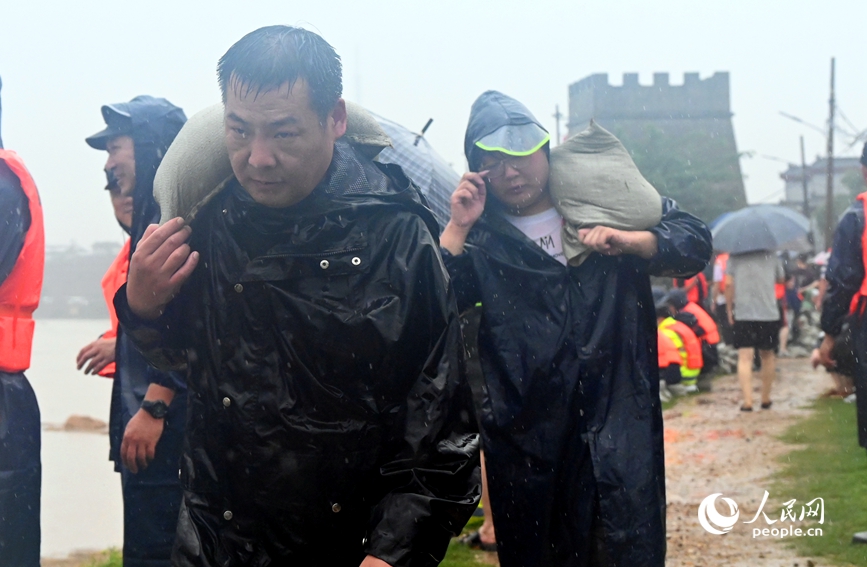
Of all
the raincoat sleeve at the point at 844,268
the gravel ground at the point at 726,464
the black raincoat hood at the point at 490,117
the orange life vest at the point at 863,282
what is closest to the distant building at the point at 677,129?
the gravel ground at the point at 726,464

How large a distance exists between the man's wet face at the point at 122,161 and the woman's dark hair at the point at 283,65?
1821mm

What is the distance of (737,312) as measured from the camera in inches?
459

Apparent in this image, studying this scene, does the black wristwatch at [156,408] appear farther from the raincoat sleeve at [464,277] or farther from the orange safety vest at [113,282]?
the raincoat sleeve at [464,277]

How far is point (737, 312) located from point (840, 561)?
6.11m

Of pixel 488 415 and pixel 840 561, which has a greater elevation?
pixel 488 415

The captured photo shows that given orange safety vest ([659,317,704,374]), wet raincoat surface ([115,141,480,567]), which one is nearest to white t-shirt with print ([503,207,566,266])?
wet raincoat surface ([115,141,480,567])

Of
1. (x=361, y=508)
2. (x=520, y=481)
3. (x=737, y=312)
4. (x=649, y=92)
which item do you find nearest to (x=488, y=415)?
(x=520, y=481)

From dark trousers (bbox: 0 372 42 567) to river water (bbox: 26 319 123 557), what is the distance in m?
0.16

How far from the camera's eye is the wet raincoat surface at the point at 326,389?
226cm

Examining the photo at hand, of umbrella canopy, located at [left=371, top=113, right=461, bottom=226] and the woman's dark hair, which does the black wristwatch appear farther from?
umbrella canopy, located at [left=371, top=113, right=461, bottom=226]

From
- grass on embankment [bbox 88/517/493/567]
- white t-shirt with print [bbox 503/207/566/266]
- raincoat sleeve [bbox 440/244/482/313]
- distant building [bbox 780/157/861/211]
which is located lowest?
distant building [bbox 780/157/861/211]

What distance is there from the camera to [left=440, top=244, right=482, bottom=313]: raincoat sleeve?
156 inches

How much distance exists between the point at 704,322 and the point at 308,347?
1296 cm

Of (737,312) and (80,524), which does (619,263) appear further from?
(737,312)
